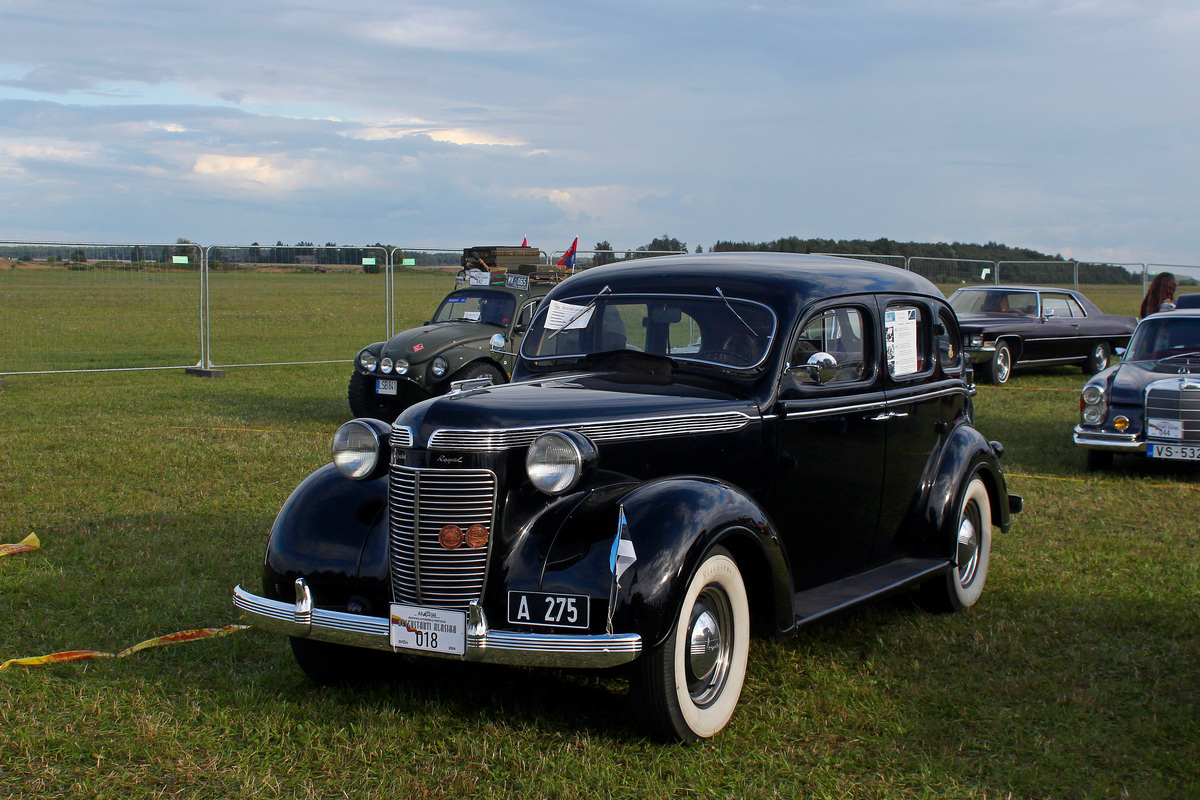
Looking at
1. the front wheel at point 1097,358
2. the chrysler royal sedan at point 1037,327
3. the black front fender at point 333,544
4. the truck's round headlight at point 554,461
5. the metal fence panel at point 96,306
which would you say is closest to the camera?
the truck's round headlight at point 554,461

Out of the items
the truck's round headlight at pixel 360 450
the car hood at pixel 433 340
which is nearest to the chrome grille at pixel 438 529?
the truck's round headlight at pixel 360 450

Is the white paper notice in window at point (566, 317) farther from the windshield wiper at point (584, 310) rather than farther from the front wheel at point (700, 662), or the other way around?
the front wheel at point (700, 662)

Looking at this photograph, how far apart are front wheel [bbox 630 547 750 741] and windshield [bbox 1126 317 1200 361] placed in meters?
7.26

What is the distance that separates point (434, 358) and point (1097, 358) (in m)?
12.8

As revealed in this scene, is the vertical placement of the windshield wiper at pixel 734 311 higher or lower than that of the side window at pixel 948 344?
higher

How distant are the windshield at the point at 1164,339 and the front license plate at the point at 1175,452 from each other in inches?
45.8

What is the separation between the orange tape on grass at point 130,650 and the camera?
176 inches

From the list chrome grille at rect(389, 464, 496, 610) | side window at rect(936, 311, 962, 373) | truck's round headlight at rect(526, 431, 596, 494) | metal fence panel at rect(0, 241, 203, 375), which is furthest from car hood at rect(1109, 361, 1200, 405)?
metal fence panel at rect(0, 241, 203, 375)

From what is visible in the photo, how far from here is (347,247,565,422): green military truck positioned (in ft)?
37.7

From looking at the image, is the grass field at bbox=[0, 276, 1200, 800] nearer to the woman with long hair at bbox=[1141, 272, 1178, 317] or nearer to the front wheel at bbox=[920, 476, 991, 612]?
the front wheel at bbox=[920, 476, 991, 612]

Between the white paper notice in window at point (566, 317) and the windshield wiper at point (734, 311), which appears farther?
the white paper notice in window at point (566, 317)

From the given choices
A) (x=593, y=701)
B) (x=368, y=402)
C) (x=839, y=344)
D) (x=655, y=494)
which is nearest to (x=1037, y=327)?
(x=368, y=402)

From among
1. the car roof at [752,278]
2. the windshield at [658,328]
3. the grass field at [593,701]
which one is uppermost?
the car roof at [752,278]

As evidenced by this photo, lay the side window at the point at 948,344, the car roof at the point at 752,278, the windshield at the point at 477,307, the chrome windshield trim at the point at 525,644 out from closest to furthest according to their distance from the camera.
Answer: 1. the chrome windshield trim at the point at 525,644
2. the car roof at the point at 752,278
3. the side window at the point at 948,344
4. the windshield at the point at 477,307
